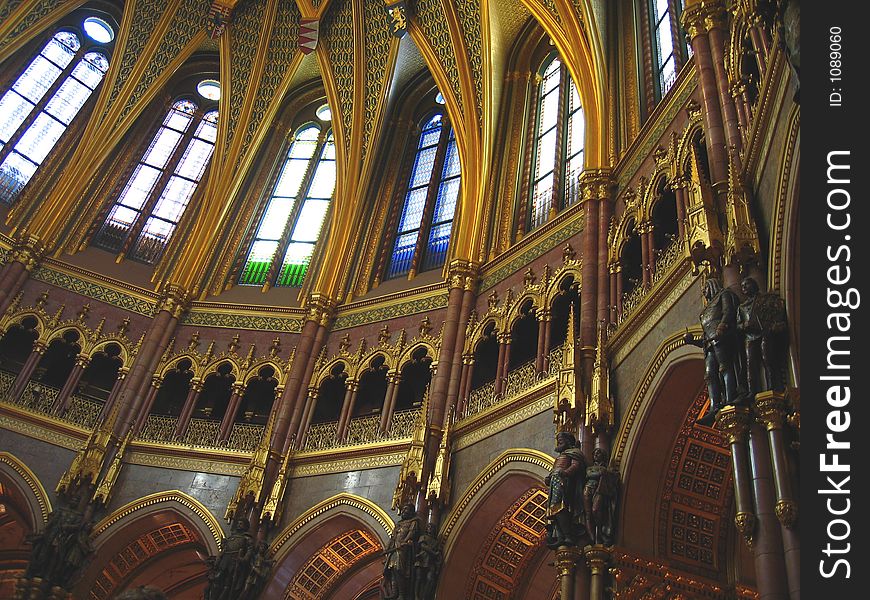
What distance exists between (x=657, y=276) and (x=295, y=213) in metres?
14.6

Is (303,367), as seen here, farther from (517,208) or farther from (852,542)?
(852,542)

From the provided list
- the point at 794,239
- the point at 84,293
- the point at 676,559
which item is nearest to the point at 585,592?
the point at 676,559

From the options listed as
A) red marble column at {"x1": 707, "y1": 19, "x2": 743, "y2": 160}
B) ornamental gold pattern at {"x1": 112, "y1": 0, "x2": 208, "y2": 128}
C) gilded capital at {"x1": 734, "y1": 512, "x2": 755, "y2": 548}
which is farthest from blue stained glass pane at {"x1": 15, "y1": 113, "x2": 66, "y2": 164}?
gilded capital at {"x1": 734, "y1": 512, "x2": 755, "y2": 548}

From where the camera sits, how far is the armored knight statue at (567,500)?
A: 39.1ft

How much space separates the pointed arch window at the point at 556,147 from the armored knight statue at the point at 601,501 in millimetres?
7980

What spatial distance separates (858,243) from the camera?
5.72 m

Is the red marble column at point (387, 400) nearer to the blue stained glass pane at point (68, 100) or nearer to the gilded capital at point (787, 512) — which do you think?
the gilded capital at point (787, 512)

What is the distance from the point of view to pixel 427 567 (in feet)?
48.0

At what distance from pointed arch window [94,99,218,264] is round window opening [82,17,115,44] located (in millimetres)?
2883

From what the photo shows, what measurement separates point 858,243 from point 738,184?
5.21 metres

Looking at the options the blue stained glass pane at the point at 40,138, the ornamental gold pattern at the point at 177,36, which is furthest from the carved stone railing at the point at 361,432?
the ornamental gold pattern at the point at 177,36

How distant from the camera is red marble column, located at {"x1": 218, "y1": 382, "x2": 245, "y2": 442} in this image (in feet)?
65.5

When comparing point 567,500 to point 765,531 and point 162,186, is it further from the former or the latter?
point 162,186

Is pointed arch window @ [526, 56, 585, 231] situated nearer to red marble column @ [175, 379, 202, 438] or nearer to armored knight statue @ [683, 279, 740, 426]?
armored knight statue @ [683, 279, 740, 426]
